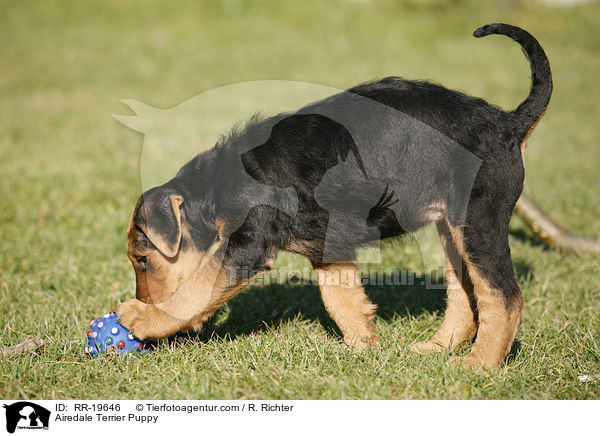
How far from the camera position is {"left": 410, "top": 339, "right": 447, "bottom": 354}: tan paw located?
11.4ft

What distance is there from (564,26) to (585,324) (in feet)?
46.7

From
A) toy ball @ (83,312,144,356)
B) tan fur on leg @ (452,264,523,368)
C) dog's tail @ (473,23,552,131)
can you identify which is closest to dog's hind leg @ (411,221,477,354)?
tan fur on leg @ (452,264,523,368)

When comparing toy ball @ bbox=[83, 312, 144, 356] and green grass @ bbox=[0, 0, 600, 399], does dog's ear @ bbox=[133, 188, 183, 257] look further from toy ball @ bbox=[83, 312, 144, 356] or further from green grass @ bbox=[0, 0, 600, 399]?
green grass @ bbox=[0, 0, 600, 399]

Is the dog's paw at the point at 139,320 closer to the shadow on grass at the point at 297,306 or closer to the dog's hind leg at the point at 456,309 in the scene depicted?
the shadow on grass at the point at 297,306

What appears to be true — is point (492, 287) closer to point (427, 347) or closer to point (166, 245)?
point (427, 347)

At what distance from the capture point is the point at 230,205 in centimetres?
323

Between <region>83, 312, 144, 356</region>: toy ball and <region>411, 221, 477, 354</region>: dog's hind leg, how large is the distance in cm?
174

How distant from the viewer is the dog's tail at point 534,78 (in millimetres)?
3314

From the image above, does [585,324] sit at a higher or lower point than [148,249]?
lower

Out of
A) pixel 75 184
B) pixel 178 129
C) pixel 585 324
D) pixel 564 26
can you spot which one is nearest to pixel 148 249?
pixel 585 324

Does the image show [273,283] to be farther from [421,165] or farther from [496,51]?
[496,51]

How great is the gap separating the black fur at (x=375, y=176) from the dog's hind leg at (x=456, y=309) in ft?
1.43
